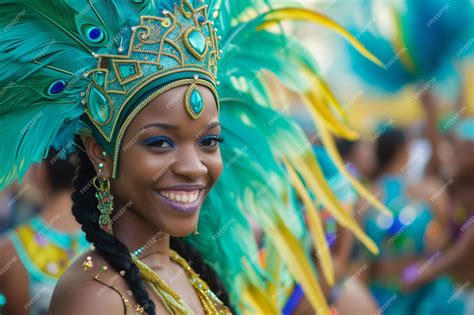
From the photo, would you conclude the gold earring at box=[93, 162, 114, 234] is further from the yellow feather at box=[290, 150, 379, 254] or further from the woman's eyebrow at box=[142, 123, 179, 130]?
the yellow feather at box=[290, 150, 379, 254]

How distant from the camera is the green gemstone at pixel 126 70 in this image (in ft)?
8.36

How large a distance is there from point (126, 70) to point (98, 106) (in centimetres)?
15

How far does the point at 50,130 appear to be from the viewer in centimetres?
263

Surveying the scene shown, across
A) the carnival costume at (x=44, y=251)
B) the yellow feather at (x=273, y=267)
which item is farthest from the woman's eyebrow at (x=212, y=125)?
the carnival costume at (x=44, y=251)

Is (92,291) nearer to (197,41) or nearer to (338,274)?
(197,41)

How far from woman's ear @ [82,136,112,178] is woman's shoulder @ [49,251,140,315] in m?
0.27

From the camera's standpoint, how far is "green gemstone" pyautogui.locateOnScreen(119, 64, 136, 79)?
100 inches

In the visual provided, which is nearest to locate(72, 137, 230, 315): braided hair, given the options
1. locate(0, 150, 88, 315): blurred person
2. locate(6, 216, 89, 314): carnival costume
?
locate(0, 150, 88, 315): blurred person

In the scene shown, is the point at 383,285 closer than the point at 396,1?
Yes

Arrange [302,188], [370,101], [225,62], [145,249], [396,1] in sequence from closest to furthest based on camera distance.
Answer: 1. [145,249]
2. [225,62]
3. [302,188]
4. [396,1]
5. [370,101]

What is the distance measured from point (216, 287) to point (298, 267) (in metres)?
0.38

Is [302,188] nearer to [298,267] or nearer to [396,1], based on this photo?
[298,267]

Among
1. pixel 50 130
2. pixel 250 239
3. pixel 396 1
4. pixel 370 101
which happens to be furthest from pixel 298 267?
pixel 370 101

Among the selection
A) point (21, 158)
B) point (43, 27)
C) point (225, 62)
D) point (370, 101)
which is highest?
point (43, 27)
